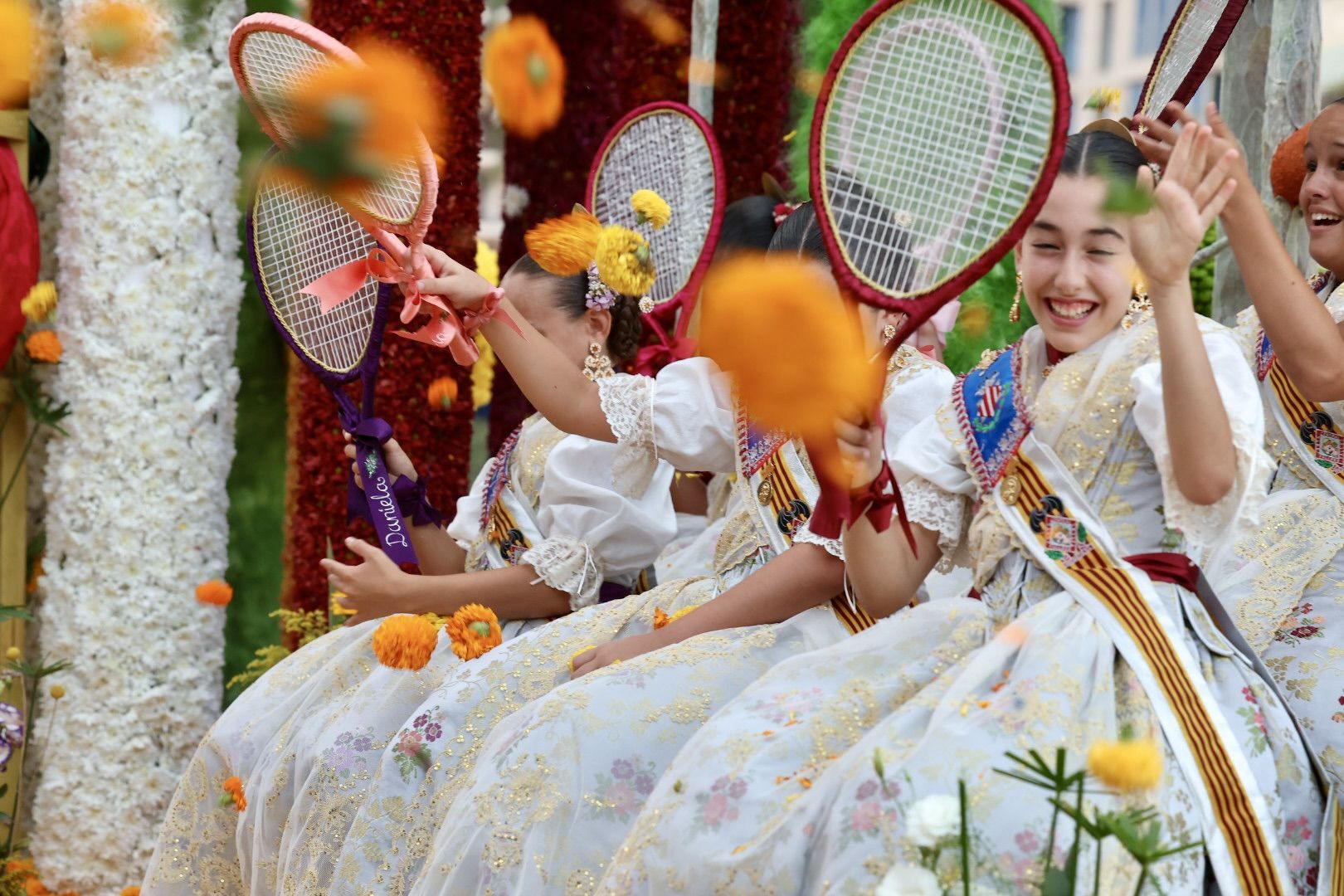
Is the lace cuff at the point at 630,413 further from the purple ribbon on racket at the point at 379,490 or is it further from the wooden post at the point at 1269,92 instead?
the wooden post at the point at 1269,92

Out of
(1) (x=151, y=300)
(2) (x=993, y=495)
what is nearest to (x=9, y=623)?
(1) (x=151, y=300)

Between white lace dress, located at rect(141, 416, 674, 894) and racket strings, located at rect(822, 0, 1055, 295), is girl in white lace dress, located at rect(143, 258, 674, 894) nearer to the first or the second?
white lace dress, located at rect(141, 416, 674, 894)

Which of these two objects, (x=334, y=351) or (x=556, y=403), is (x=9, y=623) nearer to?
(x=334, y=351)

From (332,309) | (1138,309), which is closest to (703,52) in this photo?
(332,309)

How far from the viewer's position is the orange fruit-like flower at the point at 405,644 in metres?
2.93

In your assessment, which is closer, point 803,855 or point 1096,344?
point 803,855

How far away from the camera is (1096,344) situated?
2213 millimetres

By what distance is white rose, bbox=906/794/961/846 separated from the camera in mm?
1539

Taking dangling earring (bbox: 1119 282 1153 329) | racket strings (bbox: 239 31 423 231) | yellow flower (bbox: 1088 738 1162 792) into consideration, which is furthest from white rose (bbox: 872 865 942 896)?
racket strings (bbox: 239 31 423 231)

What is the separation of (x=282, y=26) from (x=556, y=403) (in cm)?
79

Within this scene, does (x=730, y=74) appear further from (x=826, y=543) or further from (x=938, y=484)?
(x=938, y=484)

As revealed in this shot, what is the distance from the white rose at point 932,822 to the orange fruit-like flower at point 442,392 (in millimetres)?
3102

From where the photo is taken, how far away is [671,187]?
3.63 m

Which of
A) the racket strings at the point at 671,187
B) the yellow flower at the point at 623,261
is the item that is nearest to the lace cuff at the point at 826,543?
the yellow flower at the point at 623,261
